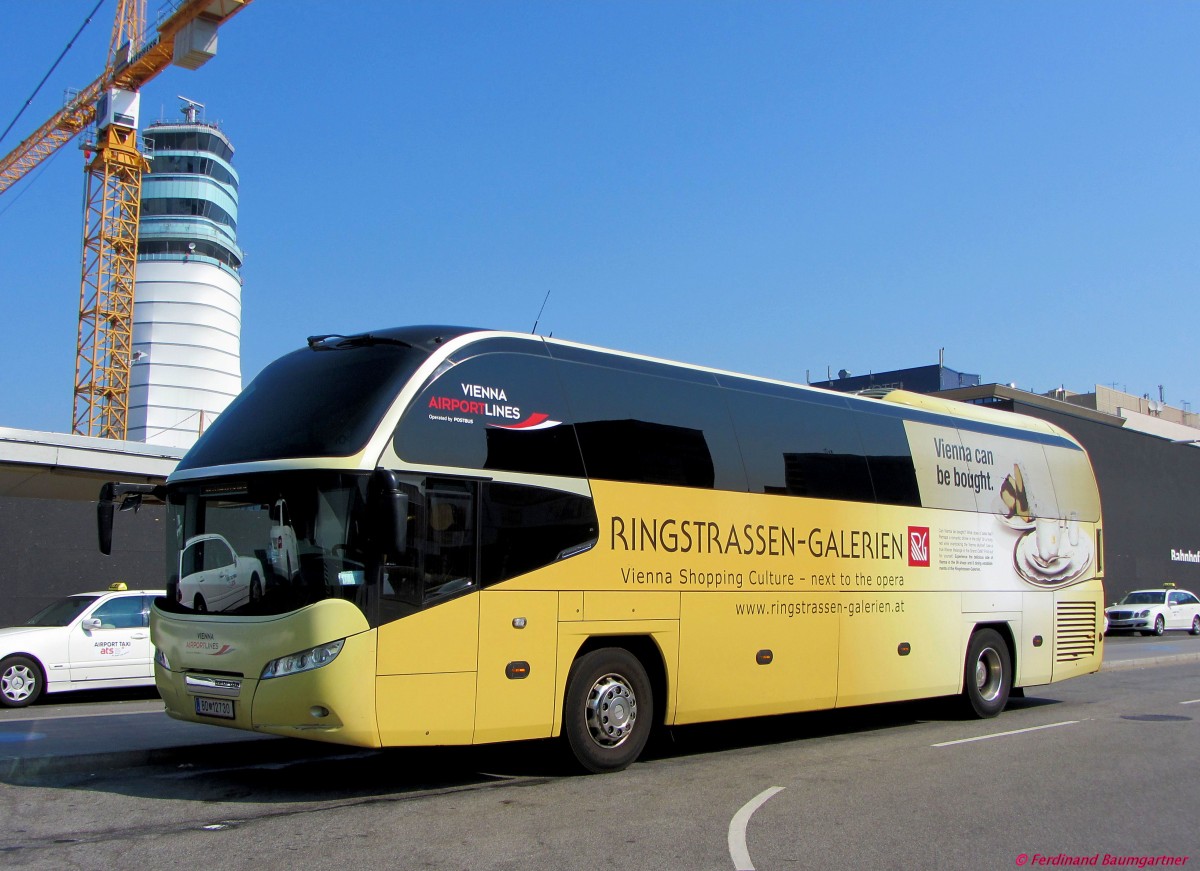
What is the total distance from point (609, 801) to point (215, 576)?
3.48 m

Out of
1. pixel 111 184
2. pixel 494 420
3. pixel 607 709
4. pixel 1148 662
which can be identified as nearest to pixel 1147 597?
pixel 1148 662

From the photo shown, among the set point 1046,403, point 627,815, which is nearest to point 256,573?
point 627,815

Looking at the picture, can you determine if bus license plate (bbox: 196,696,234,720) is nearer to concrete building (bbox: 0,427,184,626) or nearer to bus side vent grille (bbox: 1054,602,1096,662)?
bus side vent grille (bbox: 1054,602,1096,662)

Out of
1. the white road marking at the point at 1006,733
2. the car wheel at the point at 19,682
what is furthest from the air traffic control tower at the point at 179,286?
the white road marking at the point at 1006,733

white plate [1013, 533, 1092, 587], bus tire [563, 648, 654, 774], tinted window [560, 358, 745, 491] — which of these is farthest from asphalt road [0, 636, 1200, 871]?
tinted window [560, 358, 745, 491]

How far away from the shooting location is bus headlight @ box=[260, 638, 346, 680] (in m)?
7.58

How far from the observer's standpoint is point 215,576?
27.6ft

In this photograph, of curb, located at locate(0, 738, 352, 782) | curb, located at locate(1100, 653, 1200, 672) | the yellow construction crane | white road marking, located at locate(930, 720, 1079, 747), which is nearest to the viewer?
curb, located at locate(0, 738, 352, 782)

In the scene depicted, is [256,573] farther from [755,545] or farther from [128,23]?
[128,23]

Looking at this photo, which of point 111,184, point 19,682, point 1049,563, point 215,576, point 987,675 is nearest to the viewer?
point 215,576

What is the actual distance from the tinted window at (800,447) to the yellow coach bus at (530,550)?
30 millimetres

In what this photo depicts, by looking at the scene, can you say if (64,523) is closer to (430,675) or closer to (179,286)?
(430,675)

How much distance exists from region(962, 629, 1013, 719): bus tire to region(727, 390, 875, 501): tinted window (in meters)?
2.98

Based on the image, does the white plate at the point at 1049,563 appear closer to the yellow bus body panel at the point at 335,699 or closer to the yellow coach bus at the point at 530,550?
the yellow coach bus at the point at 530,550
